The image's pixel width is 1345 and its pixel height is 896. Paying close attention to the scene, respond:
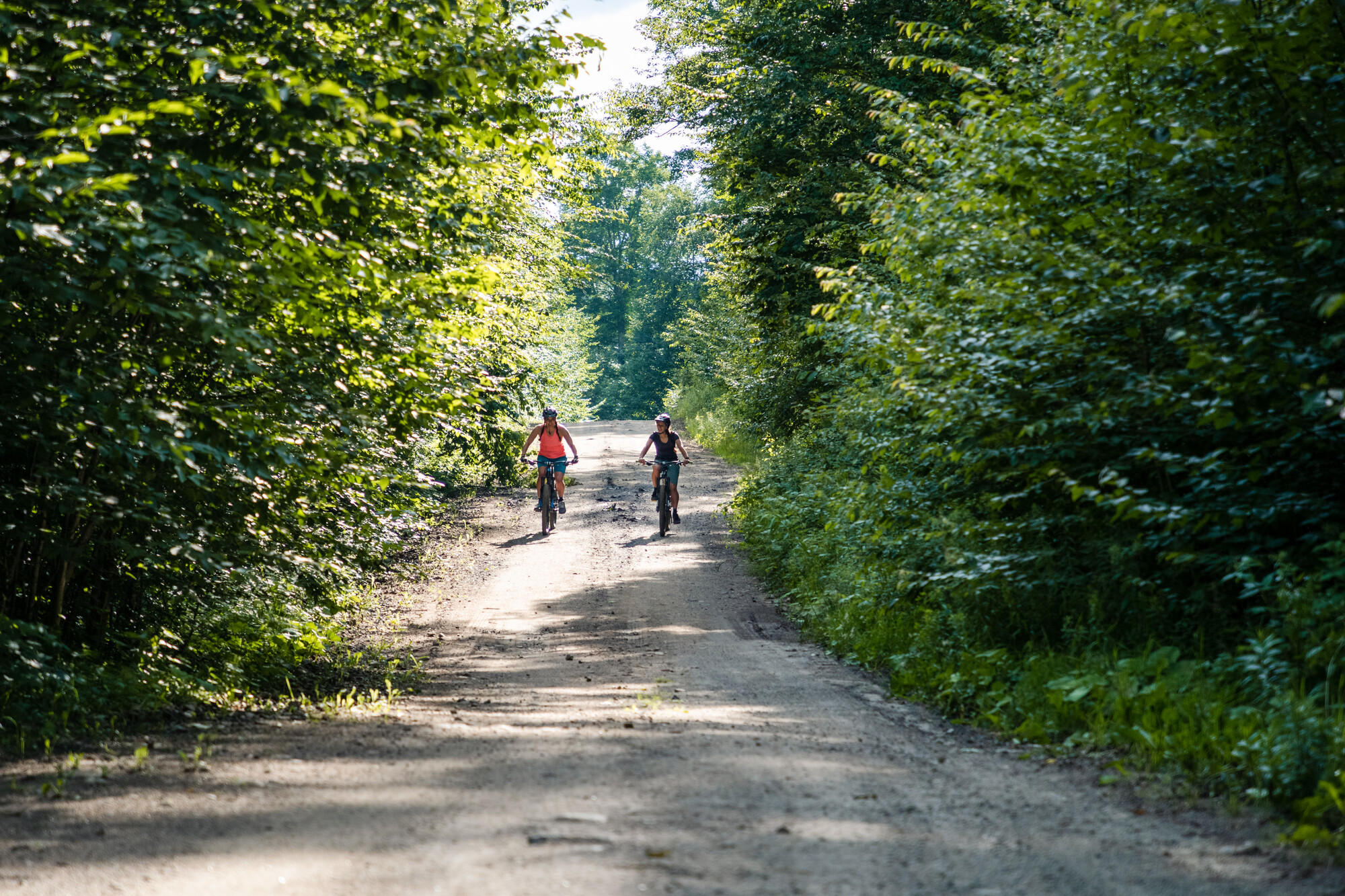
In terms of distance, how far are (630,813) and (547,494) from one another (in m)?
13.4

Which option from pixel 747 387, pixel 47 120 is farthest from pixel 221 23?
pixel 747 387

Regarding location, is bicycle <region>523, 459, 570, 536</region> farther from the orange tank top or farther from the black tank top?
the black tank top

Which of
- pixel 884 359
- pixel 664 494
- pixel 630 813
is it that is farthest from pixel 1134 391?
pixel 664 494

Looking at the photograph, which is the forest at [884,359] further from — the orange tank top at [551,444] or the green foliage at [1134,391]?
the orange tank top at [551,444]

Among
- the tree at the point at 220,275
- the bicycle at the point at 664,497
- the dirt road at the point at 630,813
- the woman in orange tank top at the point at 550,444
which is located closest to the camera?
the dirt road at the point at 630,813

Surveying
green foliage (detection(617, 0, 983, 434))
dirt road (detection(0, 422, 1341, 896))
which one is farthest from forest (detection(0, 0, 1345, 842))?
green foliage (detection(617, 0, 983, 434))

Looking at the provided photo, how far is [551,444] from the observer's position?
1758cm

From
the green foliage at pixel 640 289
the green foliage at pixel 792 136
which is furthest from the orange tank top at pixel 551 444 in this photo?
the green foliage at pixel 640 289

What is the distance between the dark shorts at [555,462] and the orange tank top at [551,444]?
4 centimetres

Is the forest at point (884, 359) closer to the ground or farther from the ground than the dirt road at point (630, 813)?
farther from the ground

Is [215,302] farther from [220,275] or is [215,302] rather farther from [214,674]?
[214,674]

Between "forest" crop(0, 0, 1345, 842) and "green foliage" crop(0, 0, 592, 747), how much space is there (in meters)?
0.04

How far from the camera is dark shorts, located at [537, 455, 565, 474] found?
17453mm

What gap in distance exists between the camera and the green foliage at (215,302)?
16.4 ft
